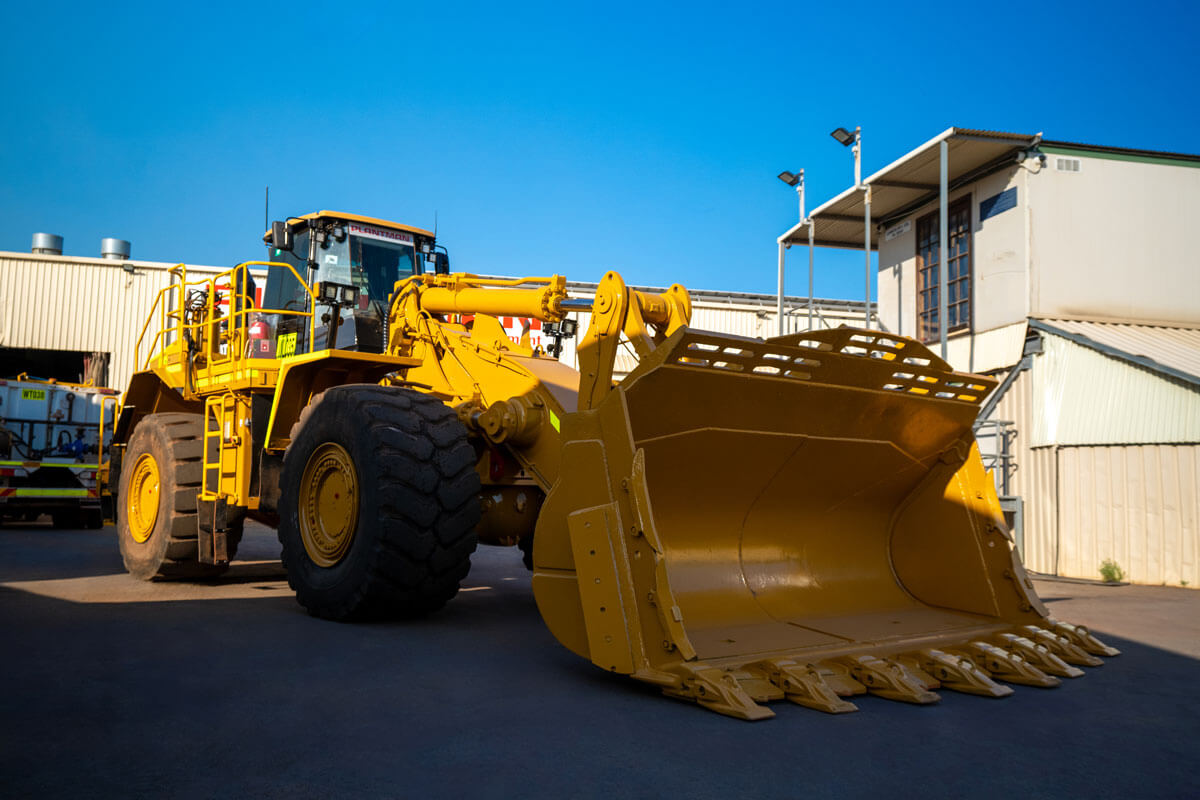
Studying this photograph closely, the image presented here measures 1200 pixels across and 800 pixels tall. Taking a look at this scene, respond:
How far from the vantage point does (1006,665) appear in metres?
4.72

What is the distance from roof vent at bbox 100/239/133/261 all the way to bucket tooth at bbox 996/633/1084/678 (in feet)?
82.3

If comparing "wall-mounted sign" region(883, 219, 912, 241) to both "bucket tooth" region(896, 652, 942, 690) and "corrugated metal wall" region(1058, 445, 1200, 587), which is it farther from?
"bucket tooth" region(896, 652, 942, 690)

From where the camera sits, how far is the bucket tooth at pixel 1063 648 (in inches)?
205

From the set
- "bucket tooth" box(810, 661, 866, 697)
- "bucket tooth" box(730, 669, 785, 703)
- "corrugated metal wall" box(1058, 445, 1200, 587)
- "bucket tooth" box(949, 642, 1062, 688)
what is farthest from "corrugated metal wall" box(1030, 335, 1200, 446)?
"bucket tooth" box(730, 669, 785, 703)

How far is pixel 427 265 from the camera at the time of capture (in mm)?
8570

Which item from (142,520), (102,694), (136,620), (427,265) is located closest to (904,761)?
(102,694)

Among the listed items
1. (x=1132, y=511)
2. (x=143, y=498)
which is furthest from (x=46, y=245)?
(x=1132, y=511)

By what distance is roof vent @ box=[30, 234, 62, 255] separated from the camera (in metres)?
24.4

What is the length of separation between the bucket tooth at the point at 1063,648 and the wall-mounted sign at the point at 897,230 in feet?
43.0

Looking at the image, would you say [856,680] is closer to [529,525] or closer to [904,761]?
[904,761]

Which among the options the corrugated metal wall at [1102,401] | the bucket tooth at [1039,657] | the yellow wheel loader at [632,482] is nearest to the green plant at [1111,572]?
the corrugated metal wall at [1102,401]

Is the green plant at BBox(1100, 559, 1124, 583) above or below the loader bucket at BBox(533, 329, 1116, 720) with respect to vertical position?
below

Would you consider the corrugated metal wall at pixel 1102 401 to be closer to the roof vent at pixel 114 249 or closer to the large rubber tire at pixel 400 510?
the large rubber tire at pixel 400 510

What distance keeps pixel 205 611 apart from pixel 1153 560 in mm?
11117
